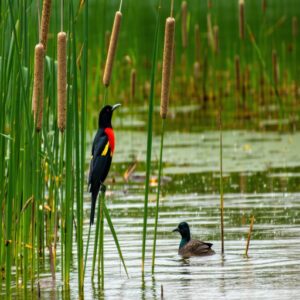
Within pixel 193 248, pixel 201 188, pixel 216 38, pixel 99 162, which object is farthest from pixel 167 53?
pixel 216 38

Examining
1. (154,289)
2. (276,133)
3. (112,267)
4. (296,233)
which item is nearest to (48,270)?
(112,267)

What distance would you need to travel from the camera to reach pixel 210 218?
895 cm

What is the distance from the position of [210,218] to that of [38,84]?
3.48m

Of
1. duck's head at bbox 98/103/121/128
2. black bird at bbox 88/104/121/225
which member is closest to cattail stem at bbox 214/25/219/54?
duck's head at bbox 98/103/121/128

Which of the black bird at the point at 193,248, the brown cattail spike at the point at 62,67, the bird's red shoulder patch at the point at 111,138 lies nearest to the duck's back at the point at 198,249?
the black bird at the point at 193,248

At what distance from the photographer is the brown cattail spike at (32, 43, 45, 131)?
5.62 m

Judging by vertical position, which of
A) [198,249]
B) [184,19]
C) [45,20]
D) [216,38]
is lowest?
[198,249]

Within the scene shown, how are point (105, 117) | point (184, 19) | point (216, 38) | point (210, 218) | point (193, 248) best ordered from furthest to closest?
point (216, 38) < point (184, 19) < point (210, 218) < point (105, 117) < point (193, 248)

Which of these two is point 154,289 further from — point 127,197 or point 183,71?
point 183,71

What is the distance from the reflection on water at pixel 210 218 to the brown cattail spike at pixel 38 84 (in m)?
1.10

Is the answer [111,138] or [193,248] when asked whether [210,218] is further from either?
[111,138]

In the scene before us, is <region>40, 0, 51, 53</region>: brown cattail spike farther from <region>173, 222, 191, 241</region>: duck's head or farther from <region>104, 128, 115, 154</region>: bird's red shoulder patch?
<region>173, 222, 191, 241</region>: duck's head

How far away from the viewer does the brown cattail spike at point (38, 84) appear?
5621 millimetres

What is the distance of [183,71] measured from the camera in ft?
57.2
